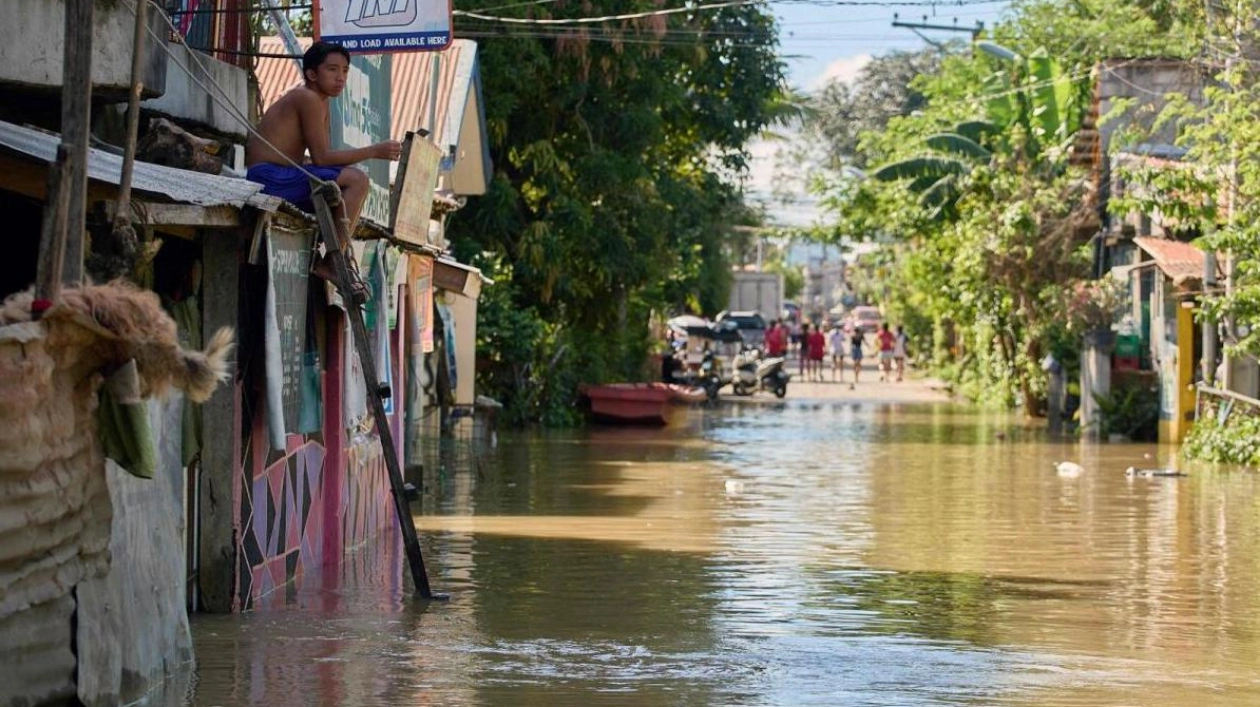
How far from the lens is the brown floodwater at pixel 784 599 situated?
969 centimetres

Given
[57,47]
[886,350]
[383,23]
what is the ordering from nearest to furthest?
[57,47]
[383,23]
[886,350]

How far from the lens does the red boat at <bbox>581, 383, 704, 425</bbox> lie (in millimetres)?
33031

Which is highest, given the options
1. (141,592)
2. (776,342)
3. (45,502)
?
(776,342)

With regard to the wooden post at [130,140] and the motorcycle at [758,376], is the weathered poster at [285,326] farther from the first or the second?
the motorcycle at [758,376]

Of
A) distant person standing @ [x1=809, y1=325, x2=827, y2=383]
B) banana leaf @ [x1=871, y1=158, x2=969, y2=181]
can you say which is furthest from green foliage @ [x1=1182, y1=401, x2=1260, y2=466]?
distant person standing @ [x1=809, y1=325, x2=827, y2=383]

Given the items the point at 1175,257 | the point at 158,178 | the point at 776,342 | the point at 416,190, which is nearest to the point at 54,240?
the point at 158,178

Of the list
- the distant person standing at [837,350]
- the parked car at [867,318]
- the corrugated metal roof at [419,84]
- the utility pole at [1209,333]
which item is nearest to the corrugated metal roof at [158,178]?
the corrugated metal roof at [419,84]

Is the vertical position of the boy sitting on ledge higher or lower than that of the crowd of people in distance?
higher

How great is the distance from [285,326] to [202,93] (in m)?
1.69

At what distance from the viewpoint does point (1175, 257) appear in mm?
28547

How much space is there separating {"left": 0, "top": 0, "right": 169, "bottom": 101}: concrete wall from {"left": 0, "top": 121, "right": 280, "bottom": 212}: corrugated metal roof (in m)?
0.49

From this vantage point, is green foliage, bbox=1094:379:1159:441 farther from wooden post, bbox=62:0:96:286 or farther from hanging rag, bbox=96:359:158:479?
wooden post, bbox=62:0:96:286

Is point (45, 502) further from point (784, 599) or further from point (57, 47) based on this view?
point (784, 599)

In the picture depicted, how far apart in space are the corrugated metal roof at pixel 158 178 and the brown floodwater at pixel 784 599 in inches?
89.1
